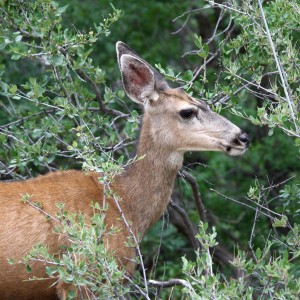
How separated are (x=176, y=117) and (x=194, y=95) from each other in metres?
0.74

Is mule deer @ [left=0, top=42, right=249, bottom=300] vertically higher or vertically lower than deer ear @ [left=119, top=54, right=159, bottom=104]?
lower

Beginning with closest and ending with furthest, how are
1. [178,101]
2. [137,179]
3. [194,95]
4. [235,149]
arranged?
[235,149] < [137,179] < [178,101] < [194,95]

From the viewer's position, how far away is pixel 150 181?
8.02 m

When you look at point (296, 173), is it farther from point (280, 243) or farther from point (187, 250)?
point (280, 243)

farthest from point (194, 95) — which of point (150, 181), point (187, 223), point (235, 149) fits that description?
point (187, 223)

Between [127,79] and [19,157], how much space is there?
1.08 m

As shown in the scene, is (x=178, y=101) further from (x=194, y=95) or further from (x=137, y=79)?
(x=194, y=95)

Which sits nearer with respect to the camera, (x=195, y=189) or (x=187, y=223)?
(x=195, y=189)

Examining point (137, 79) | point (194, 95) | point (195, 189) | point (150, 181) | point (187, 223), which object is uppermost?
point (137, 79)

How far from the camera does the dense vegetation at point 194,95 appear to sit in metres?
6.68

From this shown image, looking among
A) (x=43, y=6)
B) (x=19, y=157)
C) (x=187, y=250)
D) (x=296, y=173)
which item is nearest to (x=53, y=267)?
(x=19, y=157)

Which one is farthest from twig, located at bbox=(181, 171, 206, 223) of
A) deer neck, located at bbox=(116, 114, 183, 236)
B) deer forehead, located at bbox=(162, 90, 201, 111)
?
deer forehead, located at bbox=(162, 90, 201, 111)

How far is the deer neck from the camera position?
798 cm

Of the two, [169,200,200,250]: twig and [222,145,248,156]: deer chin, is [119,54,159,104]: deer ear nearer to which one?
[222,145,248,156]: deer chin
